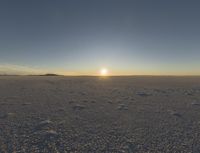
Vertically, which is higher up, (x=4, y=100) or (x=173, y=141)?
(x=4, y=100)

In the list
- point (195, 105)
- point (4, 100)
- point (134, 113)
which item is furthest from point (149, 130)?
point (4, 100)

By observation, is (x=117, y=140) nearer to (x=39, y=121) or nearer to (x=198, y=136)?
(x=198, y=136)

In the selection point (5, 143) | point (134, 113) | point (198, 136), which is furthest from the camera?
point (134, 113)

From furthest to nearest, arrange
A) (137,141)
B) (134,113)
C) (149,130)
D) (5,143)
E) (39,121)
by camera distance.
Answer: (134,113) → (39,121) → (149,130) → (137,141) → (5,143)

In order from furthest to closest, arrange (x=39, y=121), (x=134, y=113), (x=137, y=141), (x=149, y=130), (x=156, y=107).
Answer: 1. (x=156, y=107)
2. (x=134, y=113)
3. (x=39, y=121)
4. (x=149, y=130)
5. (x=137, y=141)

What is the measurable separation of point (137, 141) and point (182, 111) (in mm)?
8715

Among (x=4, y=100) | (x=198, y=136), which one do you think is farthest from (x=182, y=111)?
Answer: (x=4, y=100)

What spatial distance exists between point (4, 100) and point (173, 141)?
17.0 metres

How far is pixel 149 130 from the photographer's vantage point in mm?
13867

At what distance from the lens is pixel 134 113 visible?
59.2 ft

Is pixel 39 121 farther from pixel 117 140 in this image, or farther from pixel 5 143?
pixel 117 140

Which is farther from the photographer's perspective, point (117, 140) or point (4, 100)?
point (4, 100)

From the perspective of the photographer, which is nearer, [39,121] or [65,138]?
[65,138]

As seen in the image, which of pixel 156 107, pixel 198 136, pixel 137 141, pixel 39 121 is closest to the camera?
pixel 137 141
